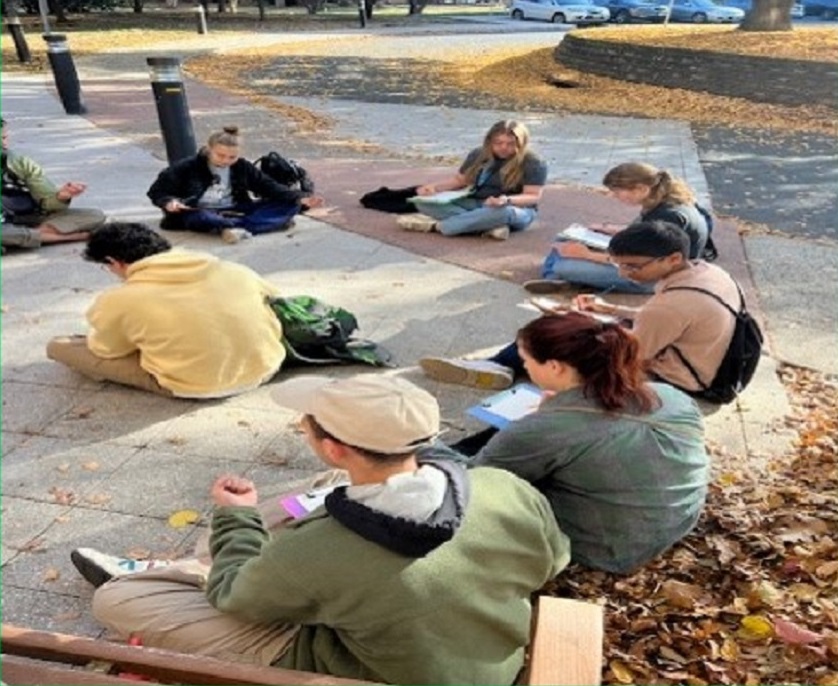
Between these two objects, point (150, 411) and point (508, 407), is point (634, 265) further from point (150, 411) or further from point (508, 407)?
point (150, 411)

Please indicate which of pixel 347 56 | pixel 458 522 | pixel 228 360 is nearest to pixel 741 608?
pixel 458 522

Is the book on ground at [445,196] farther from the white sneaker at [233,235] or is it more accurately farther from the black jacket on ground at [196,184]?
the white sneaker at [233,235]

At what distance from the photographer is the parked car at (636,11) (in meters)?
31.9

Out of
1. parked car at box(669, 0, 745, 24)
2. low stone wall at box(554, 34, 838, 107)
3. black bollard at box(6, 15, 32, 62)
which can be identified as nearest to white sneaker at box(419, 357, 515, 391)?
low stone wall at box(554, 34, 838, 107)

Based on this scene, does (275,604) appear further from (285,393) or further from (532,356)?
(532,356)

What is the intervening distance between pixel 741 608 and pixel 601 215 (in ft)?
18.4

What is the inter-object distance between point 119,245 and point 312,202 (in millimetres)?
3764

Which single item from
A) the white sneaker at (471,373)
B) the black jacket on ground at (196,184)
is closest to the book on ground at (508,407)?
the white sneaker at (471,373)

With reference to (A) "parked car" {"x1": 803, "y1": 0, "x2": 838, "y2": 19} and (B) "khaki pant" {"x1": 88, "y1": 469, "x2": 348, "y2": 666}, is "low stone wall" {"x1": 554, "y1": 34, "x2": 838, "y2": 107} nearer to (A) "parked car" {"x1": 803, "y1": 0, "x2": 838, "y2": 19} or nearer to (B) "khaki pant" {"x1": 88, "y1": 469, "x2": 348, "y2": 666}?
(B) "khaki pant" {"x1": 88, "y1": 469, "x2": 348, "y2": 666}

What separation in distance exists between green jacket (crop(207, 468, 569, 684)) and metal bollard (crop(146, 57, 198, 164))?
23.9ft

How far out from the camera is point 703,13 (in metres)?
31.1

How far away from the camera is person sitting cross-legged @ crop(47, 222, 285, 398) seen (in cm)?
421

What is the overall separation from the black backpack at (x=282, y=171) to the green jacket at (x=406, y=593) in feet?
18.5

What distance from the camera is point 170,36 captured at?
2622cm
